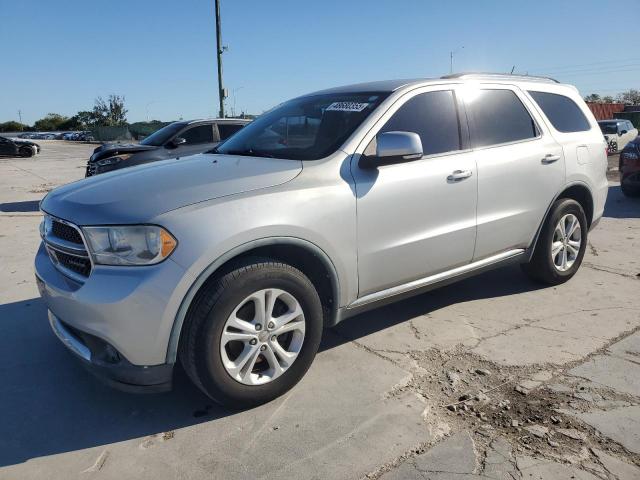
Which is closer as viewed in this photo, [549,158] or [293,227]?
[293,227]

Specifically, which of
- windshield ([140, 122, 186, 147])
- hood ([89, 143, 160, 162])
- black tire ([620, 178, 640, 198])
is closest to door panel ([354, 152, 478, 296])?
black tire ([620, 178, 640, 198])

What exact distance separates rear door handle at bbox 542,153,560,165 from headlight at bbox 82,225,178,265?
10.4 ft

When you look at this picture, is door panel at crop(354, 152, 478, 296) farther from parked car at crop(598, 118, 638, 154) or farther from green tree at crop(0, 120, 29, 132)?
green tree at crop(0, 120, 29, 132)

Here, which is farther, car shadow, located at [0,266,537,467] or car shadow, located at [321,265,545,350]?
car shadow, located at [321,265,545,350]

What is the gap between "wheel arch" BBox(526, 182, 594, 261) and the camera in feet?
14.8

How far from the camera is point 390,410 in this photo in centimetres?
291

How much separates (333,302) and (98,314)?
131 centimetres

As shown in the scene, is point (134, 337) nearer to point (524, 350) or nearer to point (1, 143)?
point (524, 350)

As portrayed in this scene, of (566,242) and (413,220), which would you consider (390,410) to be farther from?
(566,242)

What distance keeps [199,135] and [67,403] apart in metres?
7.79

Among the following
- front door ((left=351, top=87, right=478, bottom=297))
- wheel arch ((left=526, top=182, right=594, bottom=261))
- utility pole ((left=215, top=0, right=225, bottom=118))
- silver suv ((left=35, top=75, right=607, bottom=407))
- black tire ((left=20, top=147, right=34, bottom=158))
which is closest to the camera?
silver suv ((left=35, top=75, right=607, bottom=407))

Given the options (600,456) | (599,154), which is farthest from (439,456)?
(599,154)

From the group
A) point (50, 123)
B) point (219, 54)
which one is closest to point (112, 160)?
point (219, 54)

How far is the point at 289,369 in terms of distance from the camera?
304cm
